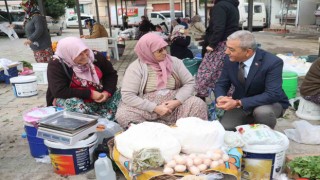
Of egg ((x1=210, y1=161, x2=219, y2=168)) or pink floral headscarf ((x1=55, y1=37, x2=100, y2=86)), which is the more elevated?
pink floral headscarf ((x1=55, y1=37, x2=100, y2=86))

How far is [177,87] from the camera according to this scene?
307 cm

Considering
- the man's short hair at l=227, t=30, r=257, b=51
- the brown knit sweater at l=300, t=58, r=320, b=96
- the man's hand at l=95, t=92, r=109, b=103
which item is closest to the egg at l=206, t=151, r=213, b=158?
the man's short hair at l=227, t=30, r=257, b=51

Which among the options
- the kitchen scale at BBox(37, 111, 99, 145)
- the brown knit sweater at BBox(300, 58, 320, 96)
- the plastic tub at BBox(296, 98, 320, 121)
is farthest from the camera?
the plastic tub at BBox(296, 98, 320, 121)

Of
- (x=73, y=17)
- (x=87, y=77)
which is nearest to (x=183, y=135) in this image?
(x=87, y=77)

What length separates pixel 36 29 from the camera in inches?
214

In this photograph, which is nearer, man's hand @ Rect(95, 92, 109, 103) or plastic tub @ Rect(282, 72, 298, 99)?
man's hand @ Rect(95, 92, 109, 103)

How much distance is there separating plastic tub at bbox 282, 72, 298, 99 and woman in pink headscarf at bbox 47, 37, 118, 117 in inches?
95.9

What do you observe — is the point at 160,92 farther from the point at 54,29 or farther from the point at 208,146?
the point at 54,29

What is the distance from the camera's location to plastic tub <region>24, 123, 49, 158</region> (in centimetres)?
267

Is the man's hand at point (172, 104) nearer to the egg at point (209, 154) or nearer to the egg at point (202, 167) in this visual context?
the egg at point (209, 154)

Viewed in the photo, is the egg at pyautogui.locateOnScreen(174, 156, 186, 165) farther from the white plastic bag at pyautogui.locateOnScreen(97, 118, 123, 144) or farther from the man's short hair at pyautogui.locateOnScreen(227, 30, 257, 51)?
the man's short hair at pyautogui.locateOnScreen(227, 30, 257, 51)

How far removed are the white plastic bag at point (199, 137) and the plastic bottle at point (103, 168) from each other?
582mm

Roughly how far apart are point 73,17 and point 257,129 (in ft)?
99.7

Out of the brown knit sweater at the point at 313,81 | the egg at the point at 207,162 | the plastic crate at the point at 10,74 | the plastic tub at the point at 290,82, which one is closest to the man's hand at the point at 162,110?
the egg at the point at 207,162
